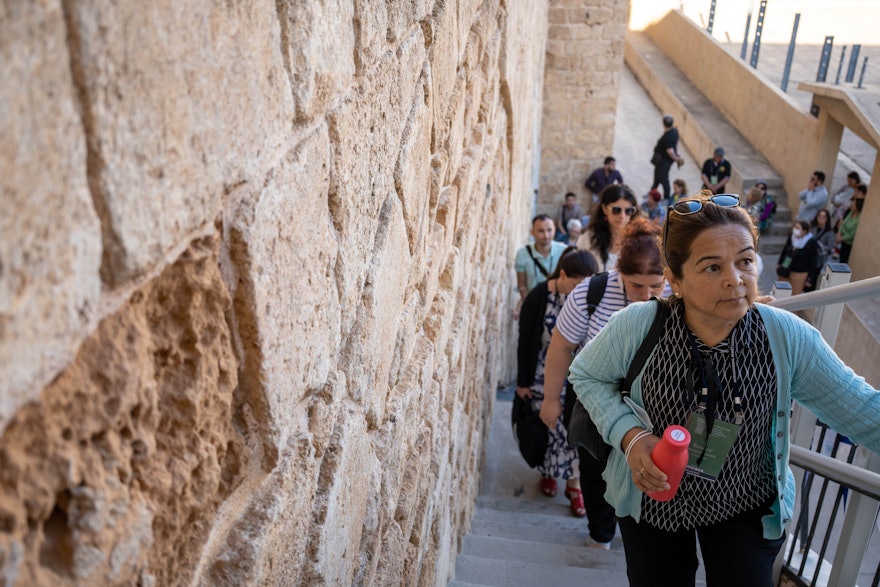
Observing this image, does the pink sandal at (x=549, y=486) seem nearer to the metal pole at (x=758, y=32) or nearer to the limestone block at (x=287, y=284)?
the limestone block at (x=287, y=284)

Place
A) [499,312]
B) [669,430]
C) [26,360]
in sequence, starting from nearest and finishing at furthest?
[26,360] < [669,430] < [499,312]

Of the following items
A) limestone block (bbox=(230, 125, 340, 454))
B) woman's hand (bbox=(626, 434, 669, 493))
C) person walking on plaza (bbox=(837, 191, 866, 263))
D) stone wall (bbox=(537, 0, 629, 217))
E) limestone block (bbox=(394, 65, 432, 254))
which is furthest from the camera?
stone wall (bbox=(537, 0, 629, 217))

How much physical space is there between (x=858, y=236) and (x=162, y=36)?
27.6 feet

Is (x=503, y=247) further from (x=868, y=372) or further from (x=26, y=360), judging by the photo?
(x=26, y=360)

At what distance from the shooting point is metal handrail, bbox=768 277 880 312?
226cm

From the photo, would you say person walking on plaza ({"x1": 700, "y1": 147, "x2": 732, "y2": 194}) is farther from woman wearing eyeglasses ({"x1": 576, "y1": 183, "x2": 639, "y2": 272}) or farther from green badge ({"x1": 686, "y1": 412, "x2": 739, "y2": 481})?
green badge ({"x1": 686, "y1": 412, "x2": 739, "y2": 481})

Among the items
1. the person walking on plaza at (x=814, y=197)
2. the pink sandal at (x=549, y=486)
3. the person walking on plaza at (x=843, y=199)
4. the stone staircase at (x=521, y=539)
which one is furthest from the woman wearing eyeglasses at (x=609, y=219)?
the person walking on plaza at (x=814, y=197)

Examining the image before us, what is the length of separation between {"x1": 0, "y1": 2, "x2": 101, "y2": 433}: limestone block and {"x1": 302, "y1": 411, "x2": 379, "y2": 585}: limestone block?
Answer: 2.44 feet

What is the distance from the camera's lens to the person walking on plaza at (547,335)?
3.75m

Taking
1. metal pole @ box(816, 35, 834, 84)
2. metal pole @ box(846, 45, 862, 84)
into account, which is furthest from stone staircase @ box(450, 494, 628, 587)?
metal pole @ box(846, 45, 862, 84)

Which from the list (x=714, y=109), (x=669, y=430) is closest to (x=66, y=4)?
(x=669, y=430)

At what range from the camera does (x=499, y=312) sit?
207 inches

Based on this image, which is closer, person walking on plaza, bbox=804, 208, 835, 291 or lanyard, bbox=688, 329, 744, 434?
lanyard, bbox=688, 329, 744, 434

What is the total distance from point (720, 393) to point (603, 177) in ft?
28.8
